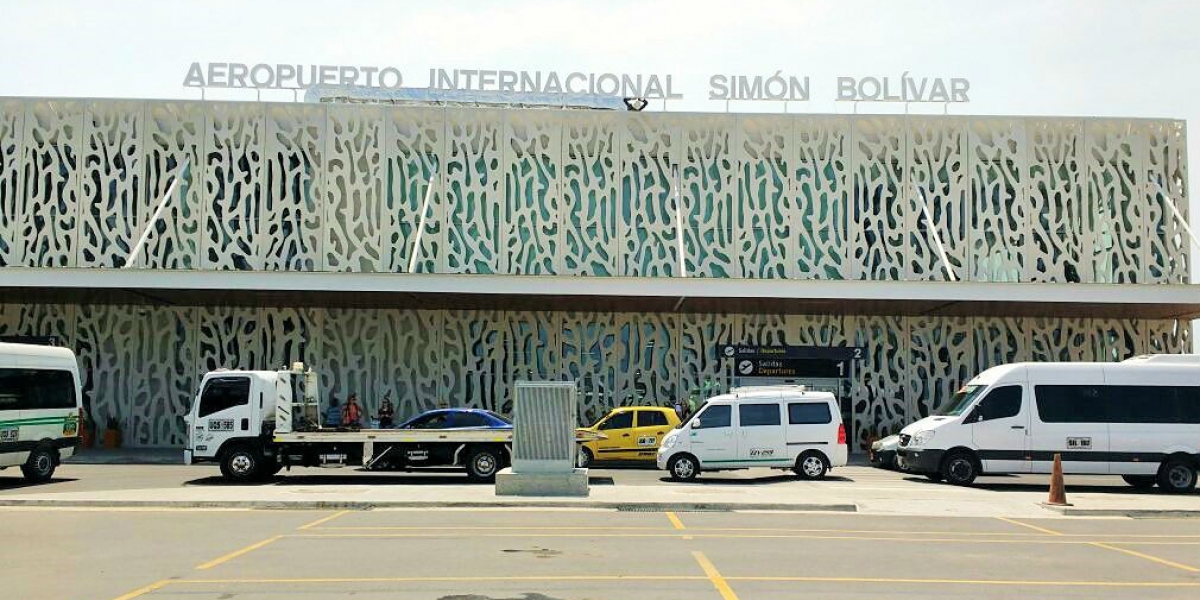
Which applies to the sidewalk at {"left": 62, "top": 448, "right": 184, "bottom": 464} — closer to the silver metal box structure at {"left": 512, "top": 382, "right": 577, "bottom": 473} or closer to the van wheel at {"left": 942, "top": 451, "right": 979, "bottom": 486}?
the silver metal box structure at {"left": 512, "top": 382, "right": 577, "bottom": 473}

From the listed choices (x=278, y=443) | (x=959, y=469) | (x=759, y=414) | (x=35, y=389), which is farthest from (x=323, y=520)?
(x=959, y=469)

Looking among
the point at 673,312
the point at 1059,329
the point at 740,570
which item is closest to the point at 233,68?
the point at 673,312

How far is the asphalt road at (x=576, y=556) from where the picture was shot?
999 centimetres

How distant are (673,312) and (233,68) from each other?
15418 mm

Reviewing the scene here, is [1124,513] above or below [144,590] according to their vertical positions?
below

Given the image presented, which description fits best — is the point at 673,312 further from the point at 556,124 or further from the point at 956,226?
the point at 956,226

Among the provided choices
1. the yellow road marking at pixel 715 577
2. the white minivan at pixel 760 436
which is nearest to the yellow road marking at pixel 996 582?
the yellow road marking at pixel 715 577

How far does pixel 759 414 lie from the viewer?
78.4ft

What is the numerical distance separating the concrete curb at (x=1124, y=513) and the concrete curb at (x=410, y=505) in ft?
11.2

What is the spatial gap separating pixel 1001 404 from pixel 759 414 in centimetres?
487

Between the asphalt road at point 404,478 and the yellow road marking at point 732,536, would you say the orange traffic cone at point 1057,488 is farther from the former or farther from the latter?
the yellow road marking at point 732,536

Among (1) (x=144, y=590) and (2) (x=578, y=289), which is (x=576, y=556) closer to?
(1) (x=144, y=590)

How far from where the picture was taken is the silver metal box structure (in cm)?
1944

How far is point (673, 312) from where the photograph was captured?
113 ft
